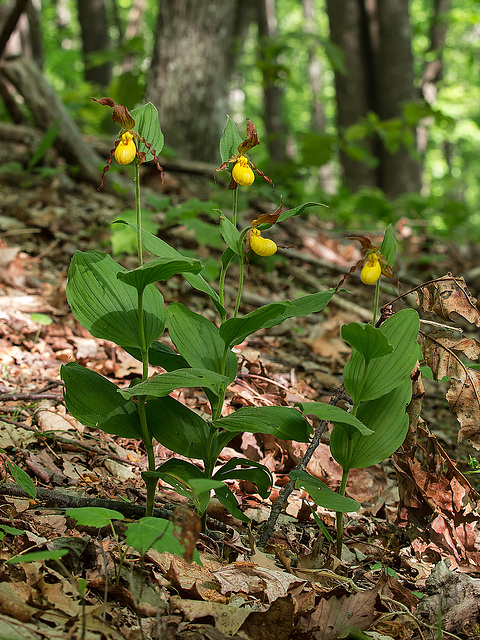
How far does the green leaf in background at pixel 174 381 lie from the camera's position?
4.14 feet

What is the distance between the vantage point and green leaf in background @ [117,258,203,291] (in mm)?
1240

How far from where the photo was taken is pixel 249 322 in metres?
1.34

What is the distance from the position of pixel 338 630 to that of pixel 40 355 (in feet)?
5.68

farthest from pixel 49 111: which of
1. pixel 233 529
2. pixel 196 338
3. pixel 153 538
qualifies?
pixel 153 538

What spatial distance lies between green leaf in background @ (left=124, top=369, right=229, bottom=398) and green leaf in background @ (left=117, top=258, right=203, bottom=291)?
23 cm

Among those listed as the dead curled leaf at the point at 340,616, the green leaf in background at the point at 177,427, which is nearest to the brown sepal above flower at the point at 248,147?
the green leaf in background at the point at 177,427

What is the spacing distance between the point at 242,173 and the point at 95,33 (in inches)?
377

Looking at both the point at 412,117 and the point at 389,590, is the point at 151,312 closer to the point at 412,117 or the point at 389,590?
the point at 389,590

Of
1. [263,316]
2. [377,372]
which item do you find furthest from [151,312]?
[377,372]

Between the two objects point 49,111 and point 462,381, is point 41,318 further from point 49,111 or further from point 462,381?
point 49,111

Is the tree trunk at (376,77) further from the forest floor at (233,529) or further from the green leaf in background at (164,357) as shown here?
the green leaf in background at (164,357)

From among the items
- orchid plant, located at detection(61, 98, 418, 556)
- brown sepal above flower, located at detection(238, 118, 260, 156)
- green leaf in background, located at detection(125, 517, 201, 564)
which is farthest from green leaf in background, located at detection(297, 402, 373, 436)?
brown sepal above flower, located at detection(238, 118, 260, 156)

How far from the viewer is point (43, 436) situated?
1.82 metres

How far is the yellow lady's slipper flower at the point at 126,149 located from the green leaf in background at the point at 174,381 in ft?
1.70
